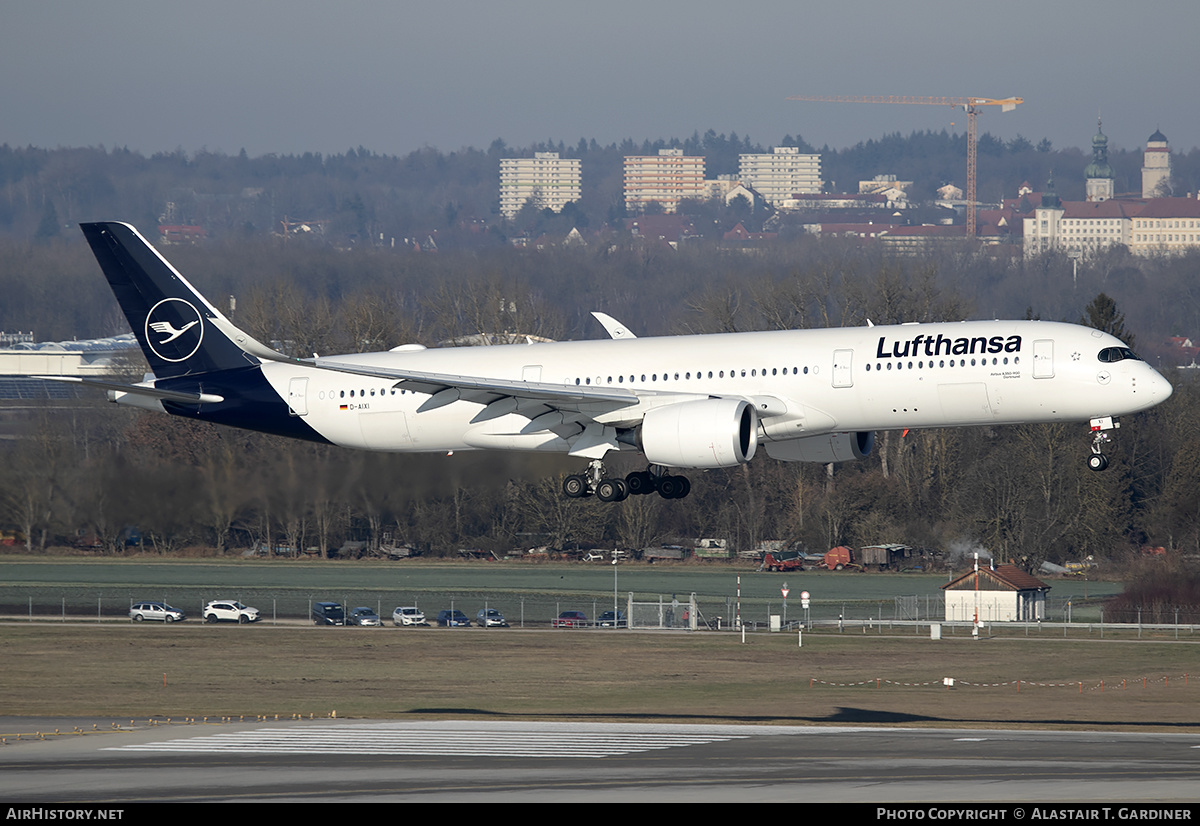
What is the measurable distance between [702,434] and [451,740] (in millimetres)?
12391

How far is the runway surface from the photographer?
111 feet

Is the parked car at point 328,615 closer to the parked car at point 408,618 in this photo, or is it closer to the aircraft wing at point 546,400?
the parked car at point 408,618

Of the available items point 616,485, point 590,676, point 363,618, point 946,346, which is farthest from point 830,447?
point 363,618

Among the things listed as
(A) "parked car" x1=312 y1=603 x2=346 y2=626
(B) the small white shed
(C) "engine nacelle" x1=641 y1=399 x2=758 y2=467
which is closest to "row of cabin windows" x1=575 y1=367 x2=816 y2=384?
(C) "engine nacelle" x1=641 y1=399 x2=758 y2=467

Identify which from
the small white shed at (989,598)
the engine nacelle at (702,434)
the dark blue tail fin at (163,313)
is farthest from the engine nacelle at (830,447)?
the small white shed at (989,598)

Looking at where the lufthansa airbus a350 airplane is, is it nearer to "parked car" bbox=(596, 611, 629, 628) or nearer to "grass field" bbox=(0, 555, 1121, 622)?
"grass field" bbox=(0, 555, 1121, 622)

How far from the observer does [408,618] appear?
84.8 m

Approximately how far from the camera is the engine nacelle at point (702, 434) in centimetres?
5053

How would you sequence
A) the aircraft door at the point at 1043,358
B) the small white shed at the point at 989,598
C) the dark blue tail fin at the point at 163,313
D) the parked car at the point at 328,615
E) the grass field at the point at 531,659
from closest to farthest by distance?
the aircraft door at the point at 1043,358 < the dark blue tail fin at the point at 163,313 < the grass field at the point at 531,659 < the parked car at the point at 328,615 < the small white shed at the point at 989,598

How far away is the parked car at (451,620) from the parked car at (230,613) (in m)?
9.21

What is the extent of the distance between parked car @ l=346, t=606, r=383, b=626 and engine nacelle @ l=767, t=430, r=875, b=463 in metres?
34.7

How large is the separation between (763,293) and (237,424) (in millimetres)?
88872
